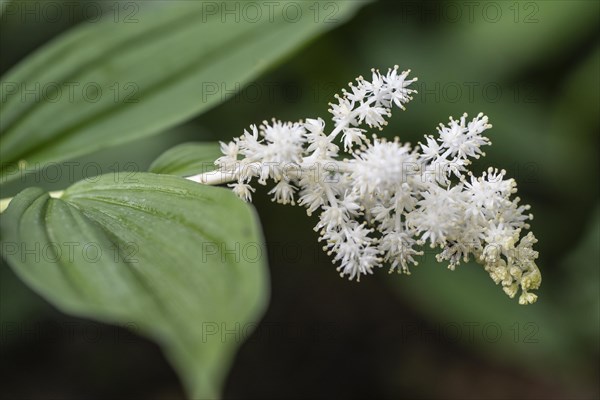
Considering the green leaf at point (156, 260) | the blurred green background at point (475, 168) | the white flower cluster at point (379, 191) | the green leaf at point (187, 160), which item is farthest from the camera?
the blurred green background at point (475, 168)

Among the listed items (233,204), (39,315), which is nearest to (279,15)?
(233,204)

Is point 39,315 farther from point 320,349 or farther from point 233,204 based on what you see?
point 233,204

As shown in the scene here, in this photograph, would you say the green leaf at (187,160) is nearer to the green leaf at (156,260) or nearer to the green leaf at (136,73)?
the green leaf at (136,73)

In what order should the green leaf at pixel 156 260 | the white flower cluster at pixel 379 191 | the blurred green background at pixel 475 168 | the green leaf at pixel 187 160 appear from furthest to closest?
the blurred green background at pixel 475 168
the green leaf at pixel 187 160
the white flower cluster at pixel 379 191
the green leaf at pixel 156 260

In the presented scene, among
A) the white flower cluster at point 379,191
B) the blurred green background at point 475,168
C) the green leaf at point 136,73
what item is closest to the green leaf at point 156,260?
the white flower cluster at point 379,191

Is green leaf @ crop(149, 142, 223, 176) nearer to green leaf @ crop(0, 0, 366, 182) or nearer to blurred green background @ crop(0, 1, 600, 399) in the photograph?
green leaf @ crop(0, 0, 366, 182)

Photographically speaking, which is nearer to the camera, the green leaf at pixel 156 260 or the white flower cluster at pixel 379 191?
the green leaf at pixel 156 260

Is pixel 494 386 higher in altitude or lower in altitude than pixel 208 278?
lower
